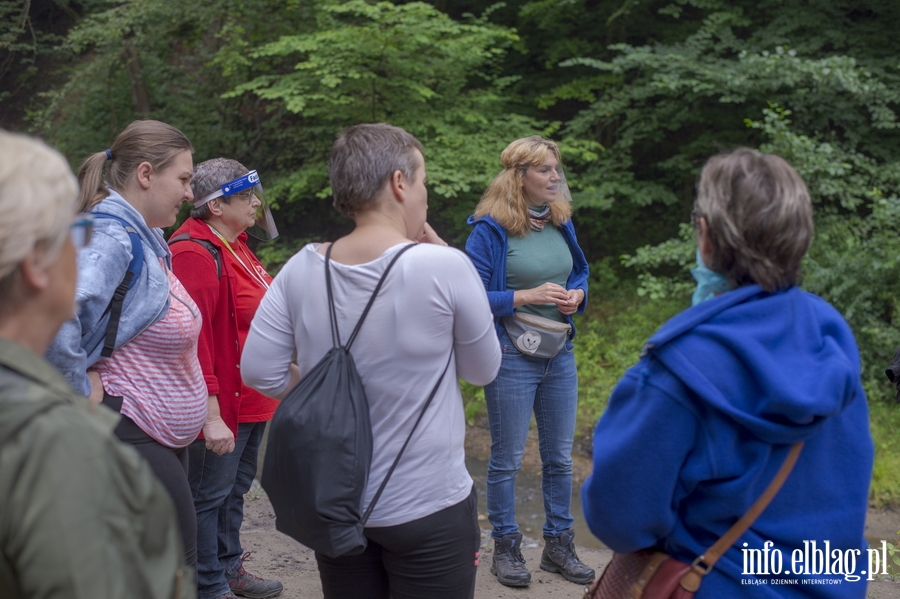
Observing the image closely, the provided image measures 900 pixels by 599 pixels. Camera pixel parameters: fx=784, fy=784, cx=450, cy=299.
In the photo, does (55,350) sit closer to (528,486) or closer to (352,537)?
(352,537)

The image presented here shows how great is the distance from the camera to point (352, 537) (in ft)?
6.30

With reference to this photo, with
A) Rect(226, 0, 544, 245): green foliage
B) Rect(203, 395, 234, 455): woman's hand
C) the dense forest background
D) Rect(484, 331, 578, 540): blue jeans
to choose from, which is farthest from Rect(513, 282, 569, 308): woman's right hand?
Rect(226, 0, 544, 245): green foliage

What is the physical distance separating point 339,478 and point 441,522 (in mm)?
334

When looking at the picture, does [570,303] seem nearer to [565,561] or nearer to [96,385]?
[565,561]

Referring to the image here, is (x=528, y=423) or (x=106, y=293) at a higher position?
(x=106, y=293)

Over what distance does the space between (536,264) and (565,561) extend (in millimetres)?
1496

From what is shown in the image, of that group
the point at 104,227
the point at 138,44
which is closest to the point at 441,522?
the point at 104,227

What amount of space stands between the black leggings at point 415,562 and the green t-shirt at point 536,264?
1.65 metres

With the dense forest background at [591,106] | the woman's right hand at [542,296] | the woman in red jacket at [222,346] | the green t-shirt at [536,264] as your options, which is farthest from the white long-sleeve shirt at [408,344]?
the dense forest background at [591,106]

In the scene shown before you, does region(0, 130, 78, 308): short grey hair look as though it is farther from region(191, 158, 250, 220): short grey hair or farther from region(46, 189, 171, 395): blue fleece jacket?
region(191, 158, 250, 220): short grey hair

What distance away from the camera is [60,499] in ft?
3.59

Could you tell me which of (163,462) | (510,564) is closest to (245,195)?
(163,462)

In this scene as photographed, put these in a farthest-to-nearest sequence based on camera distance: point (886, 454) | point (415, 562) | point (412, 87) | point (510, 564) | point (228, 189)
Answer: point (412, 87), point (886, 454), point (510, 564), point (228, 189), point (415, 562)

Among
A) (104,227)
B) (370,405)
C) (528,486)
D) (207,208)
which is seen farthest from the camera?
(528,486)
